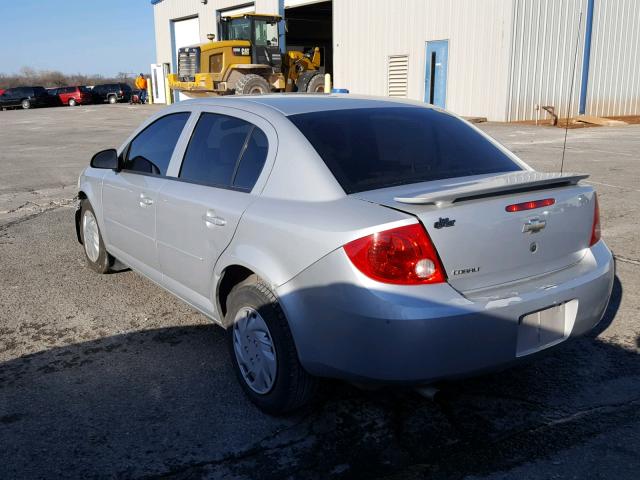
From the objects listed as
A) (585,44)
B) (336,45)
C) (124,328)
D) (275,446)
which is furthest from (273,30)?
(275,446)

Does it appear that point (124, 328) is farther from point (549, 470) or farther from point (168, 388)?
point (549, 470)

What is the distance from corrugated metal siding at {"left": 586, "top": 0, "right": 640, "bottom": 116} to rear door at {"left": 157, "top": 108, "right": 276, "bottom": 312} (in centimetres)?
2167

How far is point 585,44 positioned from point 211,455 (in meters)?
22.5

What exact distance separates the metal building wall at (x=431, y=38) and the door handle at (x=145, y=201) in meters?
18.5

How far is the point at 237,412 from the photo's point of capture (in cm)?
325

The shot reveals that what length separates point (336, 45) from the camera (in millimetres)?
27125

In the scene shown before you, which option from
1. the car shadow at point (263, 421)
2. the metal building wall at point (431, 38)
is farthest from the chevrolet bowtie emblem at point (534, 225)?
the metal building wall at point (431, 38)

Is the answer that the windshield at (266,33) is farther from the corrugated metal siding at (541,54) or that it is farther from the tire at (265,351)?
the tire at (265,351)

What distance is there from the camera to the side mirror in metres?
4.72

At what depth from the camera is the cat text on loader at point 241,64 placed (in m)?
22.9

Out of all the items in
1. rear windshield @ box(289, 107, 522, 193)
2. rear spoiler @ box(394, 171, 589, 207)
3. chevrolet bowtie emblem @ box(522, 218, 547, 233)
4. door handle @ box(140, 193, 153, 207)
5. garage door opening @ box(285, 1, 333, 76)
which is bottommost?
door handle @ box(140, 193, 153, 207)

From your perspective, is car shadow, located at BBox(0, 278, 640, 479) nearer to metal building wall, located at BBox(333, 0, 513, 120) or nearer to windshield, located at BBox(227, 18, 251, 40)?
metal building wall, located at BBox(333, 0, 513, 120)

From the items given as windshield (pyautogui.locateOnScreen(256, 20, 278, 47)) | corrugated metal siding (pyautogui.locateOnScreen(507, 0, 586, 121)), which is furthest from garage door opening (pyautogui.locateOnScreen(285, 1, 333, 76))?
corrugated metal siding (pyautogui.locateOnScreen(507, 0, 586, 121))

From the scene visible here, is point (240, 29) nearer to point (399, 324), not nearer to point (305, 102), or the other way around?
point (305, 102)
